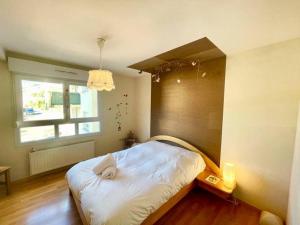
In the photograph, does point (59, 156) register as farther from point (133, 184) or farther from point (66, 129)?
point (133, 184)

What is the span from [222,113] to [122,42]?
1.97 meters

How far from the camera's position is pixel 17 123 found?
2477mm

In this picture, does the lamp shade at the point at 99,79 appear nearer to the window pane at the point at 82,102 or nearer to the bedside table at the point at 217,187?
the window pane at the point at 82,102

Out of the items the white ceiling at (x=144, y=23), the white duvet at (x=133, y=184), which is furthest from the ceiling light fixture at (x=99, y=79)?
the white duvet at (x=133, y=184)

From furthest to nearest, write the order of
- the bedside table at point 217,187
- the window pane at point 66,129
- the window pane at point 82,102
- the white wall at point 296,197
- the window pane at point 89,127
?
the window pane at point 89,127, the window pane at point 82,102, the window pane at point 66,129, the bedside table at point 217,187, the white wall at point 296,197

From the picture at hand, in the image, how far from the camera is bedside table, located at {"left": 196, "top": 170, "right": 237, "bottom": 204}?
6.68 feet

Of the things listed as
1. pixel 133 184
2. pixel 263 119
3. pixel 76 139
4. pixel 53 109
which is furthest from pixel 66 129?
pixel 263 119

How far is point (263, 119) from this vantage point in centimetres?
195

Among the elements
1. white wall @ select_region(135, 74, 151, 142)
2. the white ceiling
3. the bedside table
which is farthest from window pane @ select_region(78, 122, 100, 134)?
the bedside table

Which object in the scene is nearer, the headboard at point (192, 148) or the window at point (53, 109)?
the headboard at point (192, 148)

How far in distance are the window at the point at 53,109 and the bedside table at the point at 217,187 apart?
2.65 m

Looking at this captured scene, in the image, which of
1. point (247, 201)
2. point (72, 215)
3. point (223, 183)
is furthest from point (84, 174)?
point (247, 201)

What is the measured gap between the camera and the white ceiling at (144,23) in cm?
122

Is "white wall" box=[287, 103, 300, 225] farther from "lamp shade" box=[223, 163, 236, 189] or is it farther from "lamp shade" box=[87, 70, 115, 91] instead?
"lamp shade" box=[87, 70, 115, 91]
